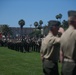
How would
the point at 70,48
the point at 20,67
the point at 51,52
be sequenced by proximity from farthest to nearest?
the point at 20,67 < the point at 51,52 < the point at 70,48

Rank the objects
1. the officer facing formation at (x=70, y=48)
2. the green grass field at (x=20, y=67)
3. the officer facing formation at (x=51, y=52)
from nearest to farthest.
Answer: the officer facing formation at (x=70, y=48), the officer facing formation at (x=51, y=52), the green grass field at (x=20, y=67)

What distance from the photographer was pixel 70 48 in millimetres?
6527

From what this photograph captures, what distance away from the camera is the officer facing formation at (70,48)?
649 centimetres

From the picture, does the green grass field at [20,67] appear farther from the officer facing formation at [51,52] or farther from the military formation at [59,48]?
the officer facing formation at [51,52]

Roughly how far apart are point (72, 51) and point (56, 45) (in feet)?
3.45

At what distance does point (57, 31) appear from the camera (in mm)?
7625

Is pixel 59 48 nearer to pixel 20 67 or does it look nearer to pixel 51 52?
pixel 51 52

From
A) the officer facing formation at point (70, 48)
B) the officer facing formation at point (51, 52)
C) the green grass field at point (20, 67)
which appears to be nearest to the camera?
the officer facing formation at point (70, 48)

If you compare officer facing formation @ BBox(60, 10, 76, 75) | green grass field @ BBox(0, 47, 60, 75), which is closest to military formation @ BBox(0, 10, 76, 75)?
officer facing formation @ BBox(60, 10, 76, 75)

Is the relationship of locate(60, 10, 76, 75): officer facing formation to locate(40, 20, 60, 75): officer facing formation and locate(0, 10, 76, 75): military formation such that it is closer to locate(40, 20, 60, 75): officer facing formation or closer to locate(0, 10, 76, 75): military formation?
locate(0, 10, 76, 75): military formation

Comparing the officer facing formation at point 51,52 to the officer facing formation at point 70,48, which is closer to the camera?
the officer facing formation at point 70,48

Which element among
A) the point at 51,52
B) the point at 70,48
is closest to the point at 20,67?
the point at 51,52

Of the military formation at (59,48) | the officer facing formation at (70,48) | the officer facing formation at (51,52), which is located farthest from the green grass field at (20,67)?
the officer facing formation at (70,48)

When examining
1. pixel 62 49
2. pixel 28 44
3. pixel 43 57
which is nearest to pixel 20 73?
pixel 43 57
